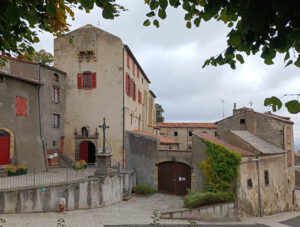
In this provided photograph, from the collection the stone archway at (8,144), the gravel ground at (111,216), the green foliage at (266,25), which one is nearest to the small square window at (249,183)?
the gravel ground at (111,216)

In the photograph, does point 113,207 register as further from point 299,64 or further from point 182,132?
point 182,132

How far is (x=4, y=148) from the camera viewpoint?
53.4 ft

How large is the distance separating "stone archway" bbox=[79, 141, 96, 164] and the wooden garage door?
712 cm

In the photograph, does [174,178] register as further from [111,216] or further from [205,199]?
[111,216]

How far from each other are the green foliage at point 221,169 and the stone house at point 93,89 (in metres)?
7.55

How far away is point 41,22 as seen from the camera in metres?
5.33

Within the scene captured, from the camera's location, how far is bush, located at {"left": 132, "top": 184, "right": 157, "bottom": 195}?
56.7ft

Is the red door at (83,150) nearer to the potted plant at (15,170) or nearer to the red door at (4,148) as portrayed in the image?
the potted plant at (15,170)

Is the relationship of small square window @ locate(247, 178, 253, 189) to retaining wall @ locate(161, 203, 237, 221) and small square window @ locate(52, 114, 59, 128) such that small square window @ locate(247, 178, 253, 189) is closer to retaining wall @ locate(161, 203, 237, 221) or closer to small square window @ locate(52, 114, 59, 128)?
retaining wall @ locate(161, 203, 237, 221)

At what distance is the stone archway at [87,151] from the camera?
21.2 meters

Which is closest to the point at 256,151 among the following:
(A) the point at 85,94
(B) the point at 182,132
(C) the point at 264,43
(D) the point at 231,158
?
(D) the point at 231,158

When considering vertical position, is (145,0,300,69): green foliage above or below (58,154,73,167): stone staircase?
above

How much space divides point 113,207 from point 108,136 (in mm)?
7454

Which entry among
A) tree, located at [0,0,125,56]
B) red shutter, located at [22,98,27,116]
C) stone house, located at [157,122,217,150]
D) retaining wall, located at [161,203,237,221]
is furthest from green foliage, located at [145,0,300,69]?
stone house, located at [157,122,217,150]
